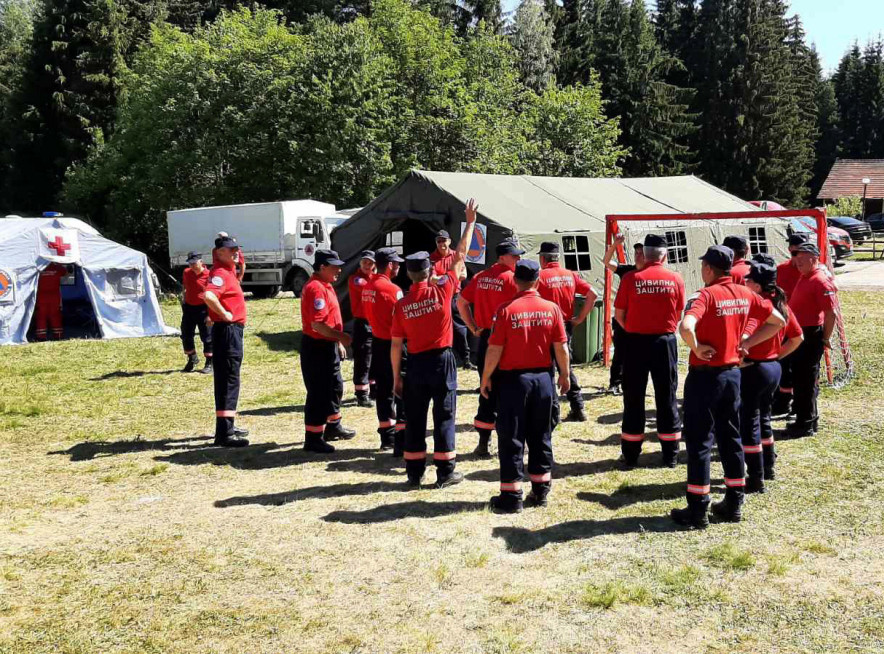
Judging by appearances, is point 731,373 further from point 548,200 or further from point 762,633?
point 548,200

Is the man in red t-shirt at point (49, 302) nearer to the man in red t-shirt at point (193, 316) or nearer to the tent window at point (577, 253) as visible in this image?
the man in red t-shirt at point (193, 316)

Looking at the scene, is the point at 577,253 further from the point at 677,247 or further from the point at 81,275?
the point at 81,275

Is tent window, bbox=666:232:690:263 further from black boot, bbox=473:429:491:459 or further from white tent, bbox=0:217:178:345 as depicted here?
white tent, bbox=0:217:178:345

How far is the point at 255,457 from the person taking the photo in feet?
25.7

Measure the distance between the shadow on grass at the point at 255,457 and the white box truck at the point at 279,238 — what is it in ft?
50.8

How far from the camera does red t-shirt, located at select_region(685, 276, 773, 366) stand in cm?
546

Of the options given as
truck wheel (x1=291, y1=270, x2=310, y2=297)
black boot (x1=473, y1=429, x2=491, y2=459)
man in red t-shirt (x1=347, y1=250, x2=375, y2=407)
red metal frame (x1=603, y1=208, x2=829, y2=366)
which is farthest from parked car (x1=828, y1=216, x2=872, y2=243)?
black boot (x1=473, y1=429, x2=491, y2=459)

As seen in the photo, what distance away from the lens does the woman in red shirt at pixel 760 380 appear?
19.8 ft

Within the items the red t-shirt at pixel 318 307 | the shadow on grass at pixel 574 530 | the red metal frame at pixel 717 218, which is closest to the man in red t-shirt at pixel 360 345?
the red t-shirt at pixel 318 307

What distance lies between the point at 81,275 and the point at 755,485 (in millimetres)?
14784

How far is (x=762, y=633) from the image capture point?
4207 millimetres

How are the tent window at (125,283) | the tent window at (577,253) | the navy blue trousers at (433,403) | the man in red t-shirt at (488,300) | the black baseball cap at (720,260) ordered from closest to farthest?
1. the black baseball cap at (720,260)
2. the navy blue trousers at (433,403)
3. the man in red t-shirt at (488,300)
4. the tent window at (577,253)
5. the tent window at (125,283)

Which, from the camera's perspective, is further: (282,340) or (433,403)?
(282,340)

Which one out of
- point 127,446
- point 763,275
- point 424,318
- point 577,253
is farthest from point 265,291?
point 763,275
